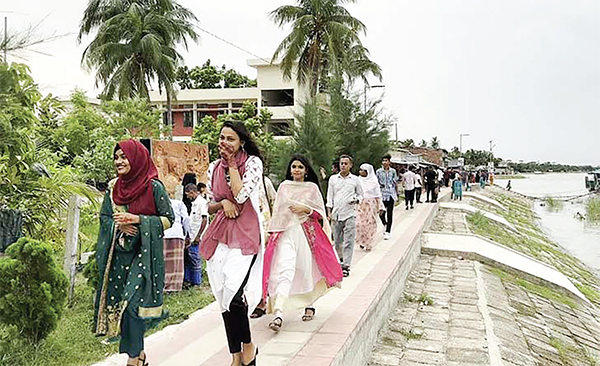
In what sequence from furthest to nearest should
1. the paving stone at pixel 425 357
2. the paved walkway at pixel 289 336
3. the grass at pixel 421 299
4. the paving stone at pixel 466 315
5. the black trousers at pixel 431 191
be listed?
the black trousers at pixel 431 191 → the grass at pixel 421 299 → the paving stone at pixel 466 315 → the paving stone at pixel 425 357 → the paved walkway at pixel 289 336

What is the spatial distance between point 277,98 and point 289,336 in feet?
111

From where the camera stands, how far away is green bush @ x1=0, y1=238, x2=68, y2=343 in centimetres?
444

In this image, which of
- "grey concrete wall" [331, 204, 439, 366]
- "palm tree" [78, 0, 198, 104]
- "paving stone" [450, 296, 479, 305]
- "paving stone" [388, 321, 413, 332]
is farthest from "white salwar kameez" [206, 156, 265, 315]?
"palm tree" [78, 0, 198, 104]

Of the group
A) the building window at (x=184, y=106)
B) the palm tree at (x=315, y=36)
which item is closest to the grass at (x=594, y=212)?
the palm tree at (x=315, y=36)

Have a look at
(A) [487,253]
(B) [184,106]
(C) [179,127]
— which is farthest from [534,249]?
(C) [179,127]

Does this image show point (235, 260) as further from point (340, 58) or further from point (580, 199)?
point (580, 199)

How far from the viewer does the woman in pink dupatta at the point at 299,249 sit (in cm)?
509

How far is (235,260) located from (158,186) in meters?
0.66

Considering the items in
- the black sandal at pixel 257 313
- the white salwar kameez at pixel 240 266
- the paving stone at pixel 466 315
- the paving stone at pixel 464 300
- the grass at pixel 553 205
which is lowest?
the grass at pixel 553 205

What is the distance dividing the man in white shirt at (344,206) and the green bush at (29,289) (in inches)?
145

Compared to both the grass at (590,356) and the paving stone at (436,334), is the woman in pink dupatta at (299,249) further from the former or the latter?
the grass at (590,356)

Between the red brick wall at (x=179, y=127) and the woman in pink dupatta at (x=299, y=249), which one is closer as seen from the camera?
the woman in pink dupatta at (x=299, y=249)

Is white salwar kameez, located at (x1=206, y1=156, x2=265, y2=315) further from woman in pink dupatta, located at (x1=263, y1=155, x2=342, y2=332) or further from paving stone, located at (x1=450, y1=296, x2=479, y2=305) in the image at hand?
paving stone, located at (x1=450, y1=296, x2=479, y2=305)

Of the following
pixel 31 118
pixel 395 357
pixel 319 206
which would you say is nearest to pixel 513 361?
pixel 395 357
